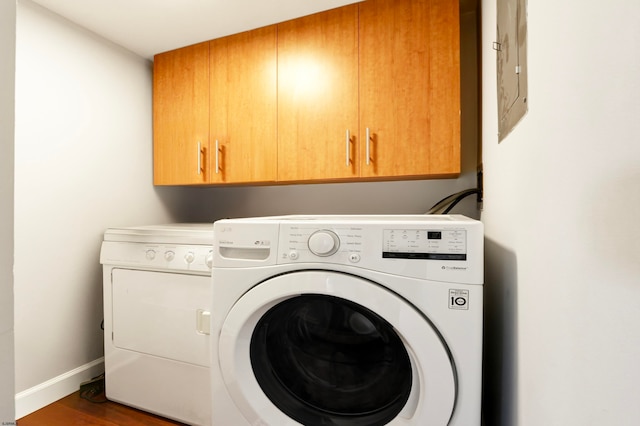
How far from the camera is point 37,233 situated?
4.86 feet

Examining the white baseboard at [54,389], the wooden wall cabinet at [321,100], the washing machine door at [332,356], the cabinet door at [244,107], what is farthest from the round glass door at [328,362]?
the white baseboard at [54,389]

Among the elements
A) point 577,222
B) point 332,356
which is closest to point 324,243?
point 332,356

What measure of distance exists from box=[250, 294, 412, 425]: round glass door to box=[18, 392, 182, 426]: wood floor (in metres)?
0.85

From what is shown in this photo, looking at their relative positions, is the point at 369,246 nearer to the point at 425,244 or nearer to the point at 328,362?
the point at 425,244

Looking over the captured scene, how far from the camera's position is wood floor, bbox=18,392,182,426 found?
4.59 feet

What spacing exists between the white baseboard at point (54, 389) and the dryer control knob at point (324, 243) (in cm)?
163

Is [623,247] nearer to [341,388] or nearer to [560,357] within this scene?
[560,357]

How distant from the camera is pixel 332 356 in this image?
3.11 ft

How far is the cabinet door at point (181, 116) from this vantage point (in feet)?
5.94

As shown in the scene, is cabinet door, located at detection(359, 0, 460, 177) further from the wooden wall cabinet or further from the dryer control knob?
the dryer control knob

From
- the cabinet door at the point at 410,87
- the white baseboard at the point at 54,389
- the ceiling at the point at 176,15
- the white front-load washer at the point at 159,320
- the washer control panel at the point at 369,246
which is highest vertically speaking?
the ceiling at the point at 176,15

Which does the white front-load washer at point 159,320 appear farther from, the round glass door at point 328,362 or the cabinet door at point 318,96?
the cabinet door at point 318,96

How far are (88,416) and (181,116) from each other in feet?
5.18

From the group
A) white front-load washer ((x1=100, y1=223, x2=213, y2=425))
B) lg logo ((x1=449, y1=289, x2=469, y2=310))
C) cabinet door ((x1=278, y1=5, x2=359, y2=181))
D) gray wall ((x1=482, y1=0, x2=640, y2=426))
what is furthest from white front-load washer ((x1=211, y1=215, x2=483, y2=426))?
cabinet door ((x1=278, y1=5, x2=359, y2=181))
